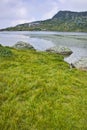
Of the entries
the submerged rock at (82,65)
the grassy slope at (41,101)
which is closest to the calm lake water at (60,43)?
the submerged rock at (82,65)

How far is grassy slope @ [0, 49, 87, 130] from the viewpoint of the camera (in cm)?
735

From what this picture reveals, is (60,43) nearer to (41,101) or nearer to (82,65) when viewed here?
(82,65)

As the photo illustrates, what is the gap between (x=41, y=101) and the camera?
8375 mm

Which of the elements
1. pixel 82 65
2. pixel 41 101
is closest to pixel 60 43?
pixel 82 65

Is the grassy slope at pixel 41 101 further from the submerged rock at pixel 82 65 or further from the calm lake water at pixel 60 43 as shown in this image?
the calm lake water at pixel 60 43

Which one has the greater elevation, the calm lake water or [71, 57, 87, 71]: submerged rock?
[71, 57, 87, 71]: submerged rock

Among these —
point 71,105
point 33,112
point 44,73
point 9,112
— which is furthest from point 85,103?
point 44,73

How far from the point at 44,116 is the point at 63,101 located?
110cm

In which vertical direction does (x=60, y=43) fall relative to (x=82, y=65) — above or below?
below

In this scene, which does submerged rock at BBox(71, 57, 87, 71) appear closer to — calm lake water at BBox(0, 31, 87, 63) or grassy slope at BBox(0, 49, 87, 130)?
grassy slope at BBox(0, 49, 87, 130)

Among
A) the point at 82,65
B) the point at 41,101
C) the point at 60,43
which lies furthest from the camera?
the point at 60,43

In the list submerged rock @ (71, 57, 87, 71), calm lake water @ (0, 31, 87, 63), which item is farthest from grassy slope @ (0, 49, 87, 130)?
calm lake water @ (0, 31, 87, 63)

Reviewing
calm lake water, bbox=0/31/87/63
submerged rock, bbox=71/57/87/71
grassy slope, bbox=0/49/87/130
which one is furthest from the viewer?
calm lake water, bbox=0/31/87/63

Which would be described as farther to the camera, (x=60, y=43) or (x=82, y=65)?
(x=60, y=43)
